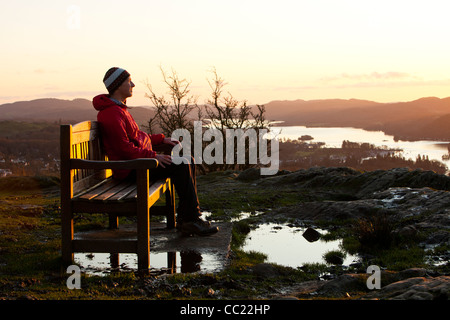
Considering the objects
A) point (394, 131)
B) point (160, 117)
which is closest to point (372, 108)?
point (394, 131)

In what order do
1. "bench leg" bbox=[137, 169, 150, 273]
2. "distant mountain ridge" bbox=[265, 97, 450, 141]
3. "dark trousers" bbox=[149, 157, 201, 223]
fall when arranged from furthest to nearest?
"distant mountain ridge" bbox=[265, 97, 450, 141] → "dark trousers" bbox=[149, 157, 201, 223] → "bench leg" bbox=[137, 169, 150, 273]

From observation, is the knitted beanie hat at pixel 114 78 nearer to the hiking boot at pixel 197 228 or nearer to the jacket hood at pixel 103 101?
the jacket hood at pixel 103 101

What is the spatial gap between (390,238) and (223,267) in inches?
96.9

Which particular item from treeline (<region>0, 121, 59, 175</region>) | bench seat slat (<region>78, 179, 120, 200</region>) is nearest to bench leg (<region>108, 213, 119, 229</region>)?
bench seat slat (<region>78, 179, 120, 200</region>)

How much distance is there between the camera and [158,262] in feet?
17.7

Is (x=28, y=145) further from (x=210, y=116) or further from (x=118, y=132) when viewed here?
(x=118, y=132)

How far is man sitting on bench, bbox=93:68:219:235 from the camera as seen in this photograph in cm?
555

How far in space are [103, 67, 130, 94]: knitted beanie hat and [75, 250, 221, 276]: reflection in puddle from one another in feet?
6.66

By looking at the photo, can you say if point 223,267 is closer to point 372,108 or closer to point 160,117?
point 160,117

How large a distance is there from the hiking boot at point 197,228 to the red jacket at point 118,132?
121 cm

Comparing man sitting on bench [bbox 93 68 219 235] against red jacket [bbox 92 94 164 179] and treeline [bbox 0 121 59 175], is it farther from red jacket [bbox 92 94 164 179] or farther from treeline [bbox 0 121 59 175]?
treeline [bbox 0 121 59 175]

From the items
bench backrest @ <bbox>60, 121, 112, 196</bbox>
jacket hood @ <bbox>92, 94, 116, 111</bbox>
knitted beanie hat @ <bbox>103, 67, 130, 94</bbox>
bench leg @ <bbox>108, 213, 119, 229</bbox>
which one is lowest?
bench leg @ <bbox>108, 213, 119, 229</bbox>

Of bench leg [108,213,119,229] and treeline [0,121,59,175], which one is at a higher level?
bench leg [108,213,119,229]
